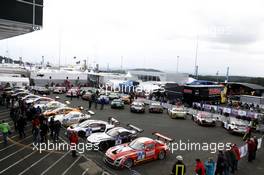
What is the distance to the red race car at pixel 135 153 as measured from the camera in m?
12.0

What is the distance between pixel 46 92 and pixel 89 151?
26.5 meters

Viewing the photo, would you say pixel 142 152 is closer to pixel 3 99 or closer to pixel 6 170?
pixel 6 170

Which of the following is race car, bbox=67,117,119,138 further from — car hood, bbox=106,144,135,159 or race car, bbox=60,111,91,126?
car hood, bbox=106,144,135,159

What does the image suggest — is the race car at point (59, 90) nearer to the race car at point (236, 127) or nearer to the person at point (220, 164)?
the race car at point (236, 127)

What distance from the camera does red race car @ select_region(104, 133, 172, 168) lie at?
12016 millimetres

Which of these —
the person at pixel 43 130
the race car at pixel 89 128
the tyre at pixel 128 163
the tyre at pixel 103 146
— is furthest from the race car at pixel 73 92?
the tyre at pixel 128 163

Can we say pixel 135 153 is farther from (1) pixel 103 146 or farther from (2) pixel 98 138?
(2) pixel 98 138

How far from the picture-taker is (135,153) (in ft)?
40.9

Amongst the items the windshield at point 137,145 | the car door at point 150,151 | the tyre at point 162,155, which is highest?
the windshield at point 137,145

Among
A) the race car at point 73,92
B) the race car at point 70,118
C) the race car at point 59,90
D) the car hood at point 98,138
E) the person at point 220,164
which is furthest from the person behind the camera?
the race car at point 59,90

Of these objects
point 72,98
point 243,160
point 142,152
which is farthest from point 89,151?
point 72,98

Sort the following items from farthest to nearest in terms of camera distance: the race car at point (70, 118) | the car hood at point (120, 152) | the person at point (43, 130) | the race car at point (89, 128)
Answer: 1. the race car at point (70, 118)
2. the race car at point (89, 128)
3. the person at point (43, 130)
4. the car hood at point (120, 152)

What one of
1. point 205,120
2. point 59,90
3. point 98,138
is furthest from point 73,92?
point 98,138

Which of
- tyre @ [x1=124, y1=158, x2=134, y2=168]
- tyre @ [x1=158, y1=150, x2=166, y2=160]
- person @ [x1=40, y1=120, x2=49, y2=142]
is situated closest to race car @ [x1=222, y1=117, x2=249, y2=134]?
tyre @ [x1=158, y1=150, x2=166, y2=160]
